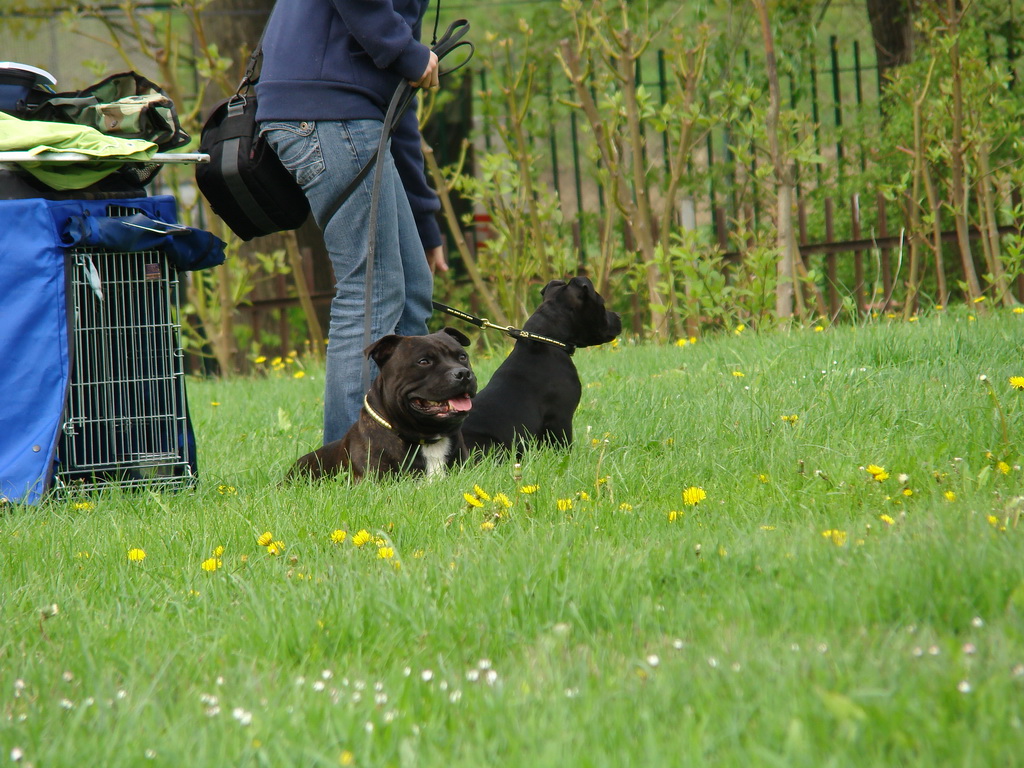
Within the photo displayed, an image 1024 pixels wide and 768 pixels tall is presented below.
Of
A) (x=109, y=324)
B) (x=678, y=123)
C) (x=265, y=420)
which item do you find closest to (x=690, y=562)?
(x=109, y=324)

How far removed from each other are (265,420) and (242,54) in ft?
13.3

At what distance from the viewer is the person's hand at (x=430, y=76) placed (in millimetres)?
3881

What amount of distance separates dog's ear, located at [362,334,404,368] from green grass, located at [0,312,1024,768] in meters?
0.59

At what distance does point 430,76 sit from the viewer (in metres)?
3.92

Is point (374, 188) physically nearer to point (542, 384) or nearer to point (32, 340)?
point (542, 384)

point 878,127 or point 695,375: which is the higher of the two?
point 878,127

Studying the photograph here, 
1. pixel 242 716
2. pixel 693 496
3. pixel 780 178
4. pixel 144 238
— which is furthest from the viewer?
pixel 780 178

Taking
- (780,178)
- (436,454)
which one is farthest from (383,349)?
(780,178)

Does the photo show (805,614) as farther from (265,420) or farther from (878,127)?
(878,127)

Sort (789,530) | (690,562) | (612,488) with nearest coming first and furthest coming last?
1. (690,562)
2. (789,530)
3. (612,488)

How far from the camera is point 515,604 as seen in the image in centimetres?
218

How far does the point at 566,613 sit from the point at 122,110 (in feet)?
9.00

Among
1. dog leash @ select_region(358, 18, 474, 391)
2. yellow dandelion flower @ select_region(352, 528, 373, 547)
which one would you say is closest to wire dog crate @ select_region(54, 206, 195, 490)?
dog leash @ select_region(358, 18, 474, 391)

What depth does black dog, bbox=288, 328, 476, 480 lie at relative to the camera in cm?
377
